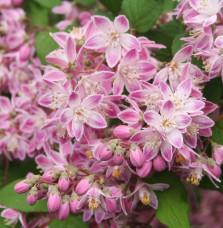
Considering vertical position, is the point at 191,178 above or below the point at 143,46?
below

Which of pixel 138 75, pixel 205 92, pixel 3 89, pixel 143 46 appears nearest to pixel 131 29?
pixel 143 46

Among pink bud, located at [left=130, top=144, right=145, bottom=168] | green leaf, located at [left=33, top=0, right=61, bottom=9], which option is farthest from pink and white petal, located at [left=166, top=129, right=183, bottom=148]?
green leaf, located at [left=33, top=0, right=61, bottom=9]

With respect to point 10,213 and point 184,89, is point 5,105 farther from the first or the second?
point 184,89

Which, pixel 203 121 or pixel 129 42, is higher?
pixel 129 42

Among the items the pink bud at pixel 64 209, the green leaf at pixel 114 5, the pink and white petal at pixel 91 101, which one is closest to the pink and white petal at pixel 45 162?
the pink bud at pixel 64 209

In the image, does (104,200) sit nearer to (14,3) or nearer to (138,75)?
(138,75)

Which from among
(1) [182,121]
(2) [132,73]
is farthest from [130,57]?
(1) [182,121]
